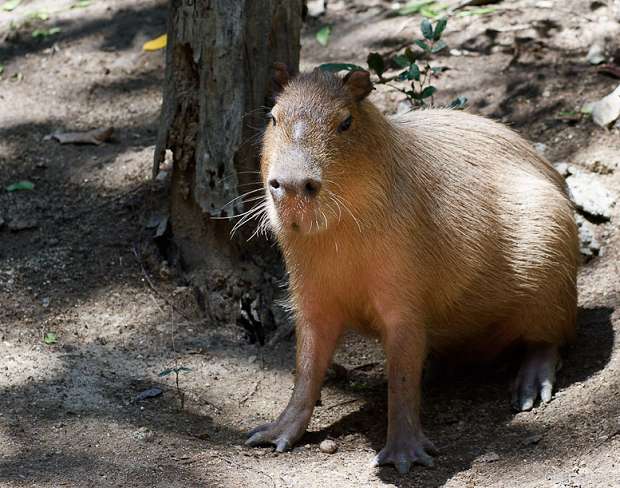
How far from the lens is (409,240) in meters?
3.95

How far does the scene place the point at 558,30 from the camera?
649cm

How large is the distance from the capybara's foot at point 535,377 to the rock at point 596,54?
8.03ft

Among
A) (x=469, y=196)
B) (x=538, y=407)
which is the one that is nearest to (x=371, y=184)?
(x=469, y=196)

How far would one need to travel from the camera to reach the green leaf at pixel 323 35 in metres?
6.83

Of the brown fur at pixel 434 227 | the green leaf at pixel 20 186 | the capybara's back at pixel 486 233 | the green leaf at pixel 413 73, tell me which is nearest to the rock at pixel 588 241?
the brown fur at pixel 434 227

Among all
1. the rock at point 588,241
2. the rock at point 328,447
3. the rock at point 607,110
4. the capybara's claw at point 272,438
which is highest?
the rock at point 607,110

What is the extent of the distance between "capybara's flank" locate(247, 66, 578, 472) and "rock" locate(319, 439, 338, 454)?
0.40 feet

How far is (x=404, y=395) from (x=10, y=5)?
519 cm

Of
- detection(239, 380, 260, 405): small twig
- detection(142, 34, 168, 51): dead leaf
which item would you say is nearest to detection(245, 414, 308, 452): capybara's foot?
detection(239, 380, 260, 405): small twig

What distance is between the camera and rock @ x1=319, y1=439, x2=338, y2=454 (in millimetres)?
4004

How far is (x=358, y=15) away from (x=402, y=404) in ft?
13.1

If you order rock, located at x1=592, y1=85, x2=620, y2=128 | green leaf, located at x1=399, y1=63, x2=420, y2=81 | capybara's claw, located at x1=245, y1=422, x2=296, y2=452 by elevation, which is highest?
green leaf, located at x1=399, y1=63, x2=420, y2=81

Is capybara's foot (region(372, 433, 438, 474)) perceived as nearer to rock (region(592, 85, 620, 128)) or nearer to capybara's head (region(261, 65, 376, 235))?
capybara's head (region(261, 65, 376, 235))

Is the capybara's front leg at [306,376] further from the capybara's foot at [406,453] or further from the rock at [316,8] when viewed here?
the rock at [316,8]
